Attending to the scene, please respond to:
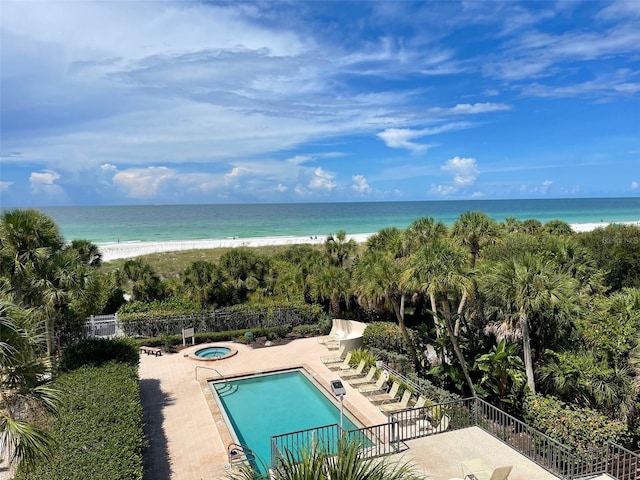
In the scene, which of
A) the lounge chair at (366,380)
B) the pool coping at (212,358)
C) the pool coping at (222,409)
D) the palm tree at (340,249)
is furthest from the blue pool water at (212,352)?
the palm tree at (340,249)

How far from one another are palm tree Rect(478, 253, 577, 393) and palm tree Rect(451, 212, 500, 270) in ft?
19.2

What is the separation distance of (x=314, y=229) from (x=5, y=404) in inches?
3875

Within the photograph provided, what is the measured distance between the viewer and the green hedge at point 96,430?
25.8 feet

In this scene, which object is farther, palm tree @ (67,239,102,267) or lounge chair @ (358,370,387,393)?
palm tree @ (67,239,102,267)

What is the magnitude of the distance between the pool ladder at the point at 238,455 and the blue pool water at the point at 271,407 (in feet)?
2.42

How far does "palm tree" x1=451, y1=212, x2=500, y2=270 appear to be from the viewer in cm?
1984

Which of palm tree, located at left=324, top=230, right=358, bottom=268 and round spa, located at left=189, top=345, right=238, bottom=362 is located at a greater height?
palm tree, located at left=324, top=230, right=358, bottom=268

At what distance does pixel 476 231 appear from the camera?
19828 mm

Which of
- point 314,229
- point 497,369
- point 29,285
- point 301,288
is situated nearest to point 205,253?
point 301,288

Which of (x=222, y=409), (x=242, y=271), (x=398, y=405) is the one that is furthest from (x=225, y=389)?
(x=242, y=271)

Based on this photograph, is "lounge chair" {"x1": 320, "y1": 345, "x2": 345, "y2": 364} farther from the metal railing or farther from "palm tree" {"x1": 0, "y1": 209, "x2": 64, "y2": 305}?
→ "palm tree" {"x1": 0, "y1": 209, "x2": 64, "y2": 305}

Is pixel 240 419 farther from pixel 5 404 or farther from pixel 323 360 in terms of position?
pixel 5 404

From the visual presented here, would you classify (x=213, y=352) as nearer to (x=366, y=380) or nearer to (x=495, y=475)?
(x=366, y=380)

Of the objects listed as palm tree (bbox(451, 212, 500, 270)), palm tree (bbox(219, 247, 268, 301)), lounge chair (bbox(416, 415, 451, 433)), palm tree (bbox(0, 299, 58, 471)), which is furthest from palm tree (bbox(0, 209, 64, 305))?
A: palm tree (bbox(451, 212, 500, 270))
